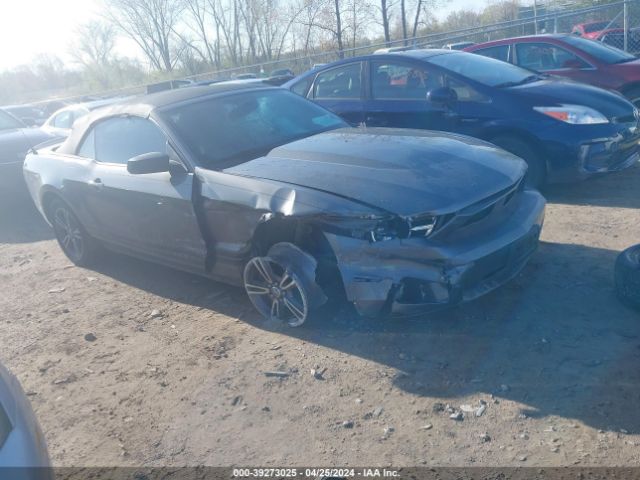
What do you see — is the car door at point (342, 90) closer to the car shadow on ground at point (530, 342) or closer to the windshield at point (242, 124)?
the windshield at point (242, 124)

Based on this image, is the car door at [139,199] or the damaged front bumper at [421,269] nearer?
the damaged front bumper at [421,269]

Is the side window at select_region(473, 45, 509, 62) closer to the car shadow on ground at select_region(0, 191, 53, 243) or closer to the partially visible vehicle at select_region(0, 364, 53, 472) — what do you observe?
the car shadow on ground at select_region(0, 191, 53, 243)

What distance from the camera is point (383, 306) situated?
3.70m

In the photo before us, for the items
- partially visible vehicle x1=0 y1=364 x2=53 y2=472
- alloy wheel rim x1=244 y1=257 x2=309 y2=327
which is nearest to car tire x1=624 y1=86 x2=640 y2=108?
alloy wheel rim x1=244 y1=257 x2=309 y2=327

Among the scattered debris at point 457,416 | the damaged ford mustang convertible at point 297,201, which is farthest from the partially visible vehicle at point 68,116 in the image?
the scattered debris at point 457,416

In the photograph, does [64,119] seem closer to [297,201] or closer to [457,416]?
[297,201]

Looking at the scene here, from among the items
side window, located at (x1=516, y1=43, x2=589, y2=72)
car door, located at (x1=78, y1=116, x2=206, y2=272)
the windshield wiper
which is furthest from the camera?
side window, located at (x1=516, y1=43, x2=589, y2=72)

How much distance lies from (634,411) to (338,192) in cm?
194

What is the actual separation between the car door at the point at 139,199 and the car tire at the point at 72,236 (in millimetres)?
382

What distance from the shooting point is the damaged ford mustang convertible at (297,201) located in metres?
3.63

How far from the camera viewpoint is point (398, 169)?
400 centimetres

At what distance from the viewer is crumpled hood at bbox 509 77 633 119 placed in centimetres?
632

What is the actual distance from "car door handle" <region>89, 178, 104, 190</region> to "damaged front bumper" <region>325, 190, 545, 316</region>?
251cm

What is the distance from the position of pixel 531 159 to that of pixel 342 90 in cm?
241
